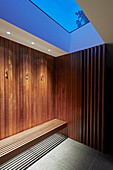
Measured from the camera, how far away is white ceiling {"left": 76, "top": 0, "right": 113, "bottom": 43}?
1.19 metres

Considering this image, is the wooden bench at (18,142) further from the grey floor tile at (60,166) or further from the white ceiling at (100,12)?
the white ceiling at (100,12)

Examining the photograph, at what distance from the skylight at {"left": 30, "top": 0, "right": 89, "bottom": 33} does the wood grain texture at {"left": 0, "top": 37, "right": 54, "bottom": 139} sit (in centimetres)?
106

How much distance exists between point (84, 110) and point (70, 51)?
1976mm

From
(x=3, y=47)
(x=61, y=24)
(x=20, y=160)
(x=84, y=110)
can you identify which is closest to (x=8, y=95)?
(x=3, y=47)

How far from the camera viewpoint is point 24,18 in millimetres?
1770

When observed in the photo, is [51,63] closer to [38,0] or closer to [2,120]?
[38,0]

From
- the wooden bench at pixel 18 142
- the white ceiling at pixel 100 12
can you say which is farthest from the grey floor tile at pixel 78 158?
the white ceiling at pixel 100 12

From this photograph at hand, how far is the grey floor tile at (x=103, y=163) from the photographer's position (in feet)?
6.03

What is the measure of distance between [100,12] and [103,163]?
298 centimetres

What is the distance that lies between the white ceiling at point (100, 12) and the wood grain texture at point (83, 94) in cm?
70

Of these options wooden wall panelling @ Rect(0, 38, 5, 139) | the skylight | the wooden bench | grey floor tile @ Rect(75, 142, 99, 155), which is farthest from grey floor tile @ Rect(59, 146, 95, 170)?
the skylight

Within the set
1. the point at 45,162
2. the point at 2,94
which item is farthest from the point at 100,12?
the point at 45,162

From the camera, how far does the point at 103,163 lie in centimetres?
195

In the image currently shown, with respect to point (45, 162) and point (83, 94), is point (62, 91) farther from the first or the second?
point (45, 162)
